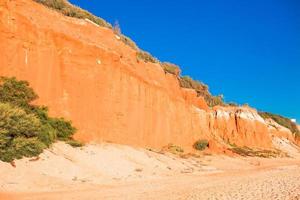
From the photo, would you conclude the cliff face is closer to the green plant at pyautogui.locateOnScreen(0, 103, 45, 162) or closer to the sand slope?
the sand slope

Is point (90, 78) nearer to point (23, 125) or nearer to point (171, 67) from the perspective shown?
point (23, 125)

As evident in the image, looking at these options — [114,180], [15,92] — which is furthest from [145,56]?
[114,180]

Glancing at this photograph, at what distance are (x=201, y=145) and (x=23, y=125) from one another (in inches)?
1011

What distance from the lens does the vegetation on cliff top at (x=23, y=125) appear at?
806 inches

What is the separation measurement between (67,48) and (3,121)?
10.6 m

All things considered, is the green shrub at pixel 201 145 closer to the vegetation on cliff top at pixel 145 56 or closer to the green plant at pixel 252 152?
the green plant at pixel 252 152

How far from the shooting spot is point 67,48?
1168 inches

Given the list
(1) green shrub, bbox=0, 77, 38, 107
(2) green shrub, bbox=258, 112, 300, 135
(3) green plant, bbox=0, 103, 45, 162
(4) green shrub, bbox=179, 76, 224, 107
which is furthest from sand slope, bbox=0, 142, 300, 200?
(2) green shrub, bbox=258, 112, 300, 135

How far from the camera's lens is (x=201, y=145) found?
143ft

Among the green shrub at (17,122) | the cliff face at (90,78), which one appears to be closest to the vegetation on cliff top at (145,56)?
the cliff face at (90,78)

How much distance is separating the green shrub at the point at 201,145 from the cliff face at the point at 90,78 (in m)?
0.71

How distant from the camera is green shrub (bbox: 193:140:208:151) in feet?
142

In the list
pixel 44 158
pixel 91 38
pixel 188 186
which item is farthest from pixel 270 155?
pixel 44 158

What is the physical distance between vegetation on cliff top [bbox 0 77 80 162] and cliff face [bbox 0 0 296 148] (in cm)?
135
